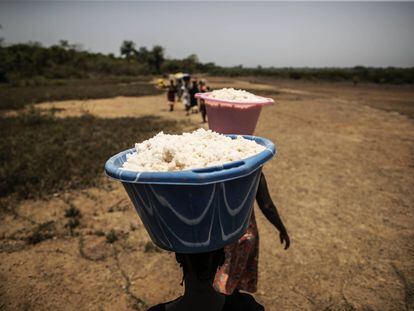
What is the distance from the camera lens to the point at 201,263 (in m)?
1.01

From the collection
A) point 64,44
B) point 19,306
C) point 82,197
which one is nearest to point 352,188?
point 82,197

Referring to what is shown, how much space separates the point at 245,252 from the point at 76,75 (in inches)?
→ 1906

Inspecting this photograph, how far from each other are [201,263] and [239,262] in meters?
0.88

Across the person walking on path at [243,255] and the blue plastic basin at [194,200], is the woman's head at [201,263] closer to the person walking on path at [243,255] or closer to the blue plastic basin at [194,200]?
the blue plastic basin at [194,200]

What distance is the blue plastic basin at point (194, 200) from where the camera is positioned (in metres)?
0.69

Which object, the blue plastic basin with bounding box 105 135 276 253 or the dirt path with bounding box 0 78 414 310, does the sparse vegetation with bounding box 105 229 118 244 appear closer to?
the dirt path with bounding box 0 78 414 310

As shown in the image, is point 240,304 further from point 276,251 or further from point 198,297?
point 276,251

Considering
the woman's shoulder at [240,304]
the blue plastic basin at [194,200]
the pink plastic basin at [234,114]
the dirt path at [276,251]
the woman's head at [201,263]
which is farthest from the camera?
the dirt path at [276,251]

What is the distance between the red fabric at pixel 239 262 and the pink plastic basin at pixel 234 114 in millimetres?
574

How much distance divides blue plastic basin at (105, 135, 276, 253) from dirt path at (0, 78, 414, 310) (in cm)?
219

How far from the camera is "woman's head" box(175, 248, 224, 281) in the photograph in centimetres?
101

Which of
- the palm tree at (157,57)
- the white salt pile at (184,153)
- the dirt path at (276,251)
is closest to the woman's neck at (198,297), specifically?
the white salt pile at (184,153)

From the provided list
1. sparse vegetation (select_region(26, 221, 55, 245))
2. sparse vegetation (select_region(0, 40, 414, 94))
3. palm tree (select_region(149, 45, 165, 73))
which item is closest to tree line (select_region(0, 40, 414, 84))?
sparse vegetation (select_region(0, 40, 414, 94))

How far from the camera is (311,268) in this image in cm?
313
